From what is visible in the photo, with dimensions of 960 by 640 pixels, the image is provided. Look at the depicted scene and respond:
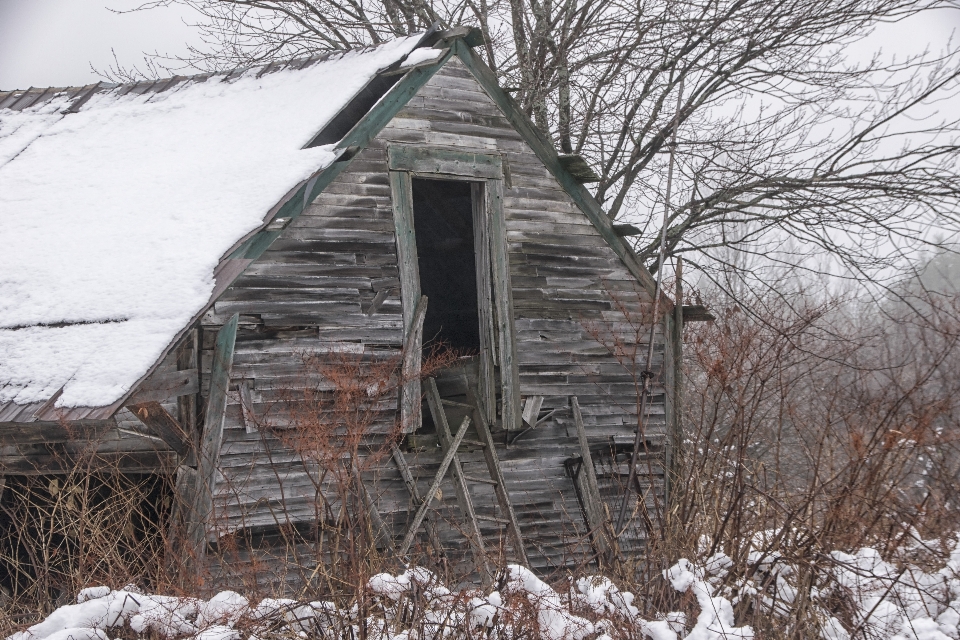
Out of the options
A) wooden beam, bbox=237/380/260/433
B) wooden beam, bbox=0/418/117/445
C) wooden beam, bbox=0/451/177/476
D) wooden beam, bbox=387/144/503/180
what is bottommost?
wooden beam, bbox=0/451/177/476

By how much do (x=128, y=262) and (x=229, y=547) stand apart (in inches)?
98.1

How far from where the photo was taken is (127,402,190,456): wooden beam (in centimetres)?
602

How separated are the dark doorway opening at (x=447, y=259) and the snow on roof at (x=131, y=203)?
236 centimetres

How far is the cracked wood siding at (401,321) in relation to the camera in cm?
723

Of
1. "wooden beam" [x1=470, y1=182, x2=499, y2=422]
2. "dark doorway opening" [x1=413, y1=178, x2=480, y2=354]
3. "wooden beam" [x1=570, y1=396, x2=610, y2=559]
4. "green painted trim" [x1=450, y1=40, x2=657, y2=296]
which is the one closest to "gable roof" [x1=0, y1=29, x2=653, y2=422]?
"green painted trim" [x1=450, y1=40, x2=657, y2=296]

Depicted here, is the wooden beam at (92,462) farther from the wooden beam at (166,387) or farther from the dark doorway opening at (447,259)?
the dark doorway opening at (447,259)

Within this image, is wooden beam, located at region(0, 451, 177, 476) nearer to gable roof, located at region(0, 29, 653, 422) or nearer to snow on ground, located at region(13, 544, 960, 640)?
gable roof, located at region(0, 29, 653, 422)

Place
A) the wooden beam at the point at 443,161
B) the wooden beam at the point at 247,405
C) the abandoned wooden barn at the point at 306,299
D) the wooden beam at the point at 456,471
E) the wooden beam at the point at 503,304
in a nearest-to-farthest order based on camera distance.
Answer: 1. the abandoned wooden barn at the point at 306,299
2. the wooden beam at the point at 247,405
3. the wooden beam at the point at 456,471
4. the wooden beam at the point at 443,161
5. the wooden beam at the point at 503,304

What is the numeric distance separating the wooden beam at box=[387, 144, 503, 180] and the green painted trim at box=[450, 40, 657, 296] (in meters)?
0.50

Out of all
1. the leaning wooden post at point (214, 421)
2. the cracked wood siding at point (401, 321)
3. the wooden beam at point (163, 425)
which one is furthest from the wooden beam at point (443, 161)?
the wooden beam at point (163, 425)

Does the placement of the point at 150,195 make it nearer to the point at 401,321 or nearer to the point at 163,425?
the point at 163,425

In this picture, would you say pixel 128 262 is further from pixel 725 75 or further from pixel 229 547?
pixel 725 75

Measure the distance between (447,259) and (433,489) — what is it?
4664 millimetres

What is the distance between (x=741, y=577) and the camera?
17.3ft
